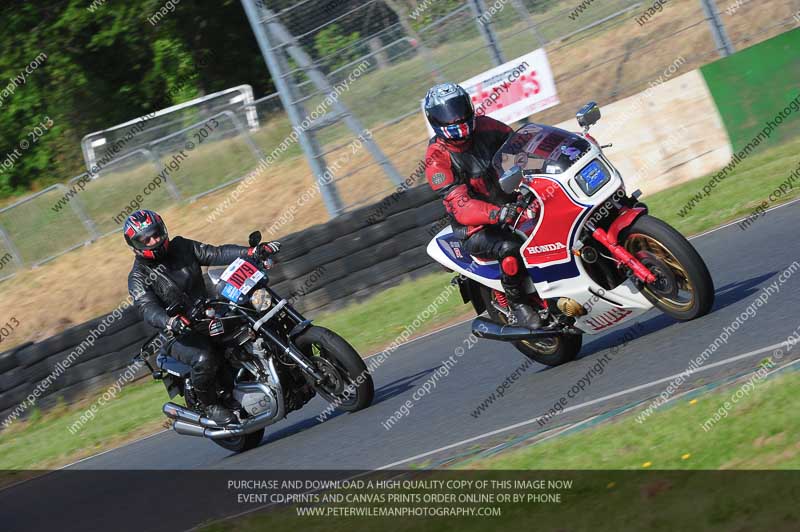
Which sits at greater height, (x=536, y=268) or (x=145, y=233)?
(x=145, y=233)

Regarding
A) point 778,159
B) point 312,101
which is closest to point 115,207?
point 312,101

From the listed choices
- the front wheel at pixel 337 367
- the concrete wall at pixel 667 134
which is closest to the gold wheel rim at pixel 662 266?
the front wheel at pixel 337 367

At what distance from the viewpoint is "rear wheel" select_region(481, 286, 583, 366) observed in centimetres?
797

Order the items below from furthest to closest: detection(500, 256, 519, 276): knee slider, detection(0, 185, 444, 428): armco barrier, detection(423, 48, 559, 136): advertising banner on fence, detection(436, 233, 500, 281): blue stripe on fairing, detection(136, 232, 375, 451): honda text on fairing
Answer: detection(423, 48, 559, 136): advertising banner on fence → detection(0, 185, 444, 428): armco barrier → detection(136, 232, 375, 451): honda text on fairing → detection(436, 233, 500, 281): blue stripe on fairing → detection(500, 256, 519, 276): knee slider

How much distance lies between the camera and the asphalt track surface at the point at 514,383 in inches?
267

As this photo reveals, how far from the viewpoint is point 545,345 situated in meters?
8.06

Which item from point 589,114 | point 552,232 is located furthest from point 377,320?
point 589,114

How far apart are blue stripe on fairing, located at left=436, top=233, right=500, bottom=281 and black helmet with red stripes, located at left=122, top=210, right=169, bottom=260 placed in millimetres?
2269

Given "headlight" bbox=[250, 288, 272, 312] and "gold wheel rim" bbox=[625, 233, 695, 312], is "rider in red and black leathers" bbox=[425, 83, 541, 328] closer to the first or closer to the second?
"gold wheel rim" bbox=[625, 233, 695, 312]

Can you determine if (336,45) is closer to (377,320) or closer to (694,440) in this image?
(377,320)

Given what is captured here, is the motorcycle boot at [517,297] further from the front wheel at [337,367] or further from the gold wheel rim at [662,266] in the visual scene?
the front wheel at [337,367]

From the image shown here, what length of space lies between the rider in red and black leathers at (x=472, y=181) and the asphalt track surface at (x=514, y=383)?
77 cm

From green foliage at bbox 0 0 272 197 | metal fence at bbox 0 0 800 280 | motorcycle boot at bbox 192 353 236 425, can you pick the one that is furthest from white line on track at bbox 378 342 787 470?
green foliage at bbox 0 0 272 197

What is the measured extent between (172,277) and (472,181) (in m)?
2.75
